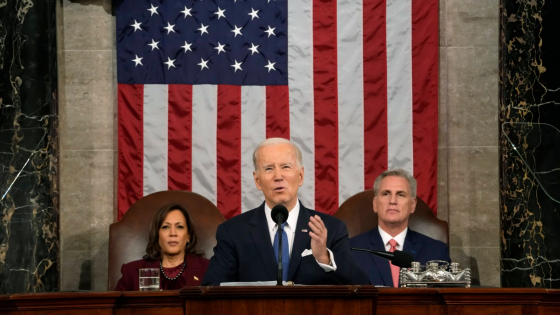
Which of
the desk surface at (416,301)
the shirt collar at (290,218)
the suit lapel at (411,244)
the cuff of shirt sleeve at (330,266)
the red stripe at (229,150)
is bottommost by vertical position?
the desk surface at (416,301)

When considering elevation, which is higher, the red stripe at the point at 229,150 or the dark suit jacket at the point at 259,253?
the red stripe at the point at 229,150

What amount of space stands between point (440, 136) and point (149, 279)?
3.75 meters

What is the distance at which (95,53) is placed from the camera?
717 cm

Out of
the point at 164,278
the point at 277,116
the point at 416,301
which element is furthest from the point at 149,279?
the point at 277,116

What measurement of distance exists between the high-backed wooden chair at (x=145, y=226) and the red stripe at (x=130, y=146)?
671 millimetres

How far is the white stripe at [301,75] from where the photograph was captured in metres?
7.07

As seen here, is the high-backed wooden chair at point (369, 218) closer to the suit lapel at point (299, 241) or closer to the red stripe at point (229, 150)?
the red stripe at point (229, 150)

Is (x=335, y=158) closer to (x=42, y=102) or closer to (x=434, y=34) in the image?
(x=434, y=34)

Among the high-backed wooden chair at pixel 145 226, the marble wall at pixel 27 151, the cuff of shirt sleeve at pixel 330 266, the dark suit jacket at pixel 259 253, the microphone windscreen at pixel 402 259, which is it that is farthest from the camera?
the high-backed wooden chair at pixel 145 226

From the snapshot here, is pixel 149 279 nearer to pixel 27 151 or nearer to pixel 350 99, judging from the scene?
pixel 27 151

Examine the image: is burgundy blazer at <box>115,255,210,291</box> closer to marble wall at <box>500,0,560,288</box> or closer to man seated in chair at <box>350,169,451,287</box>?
man seated in chair at <box>350,169,451,287</box>

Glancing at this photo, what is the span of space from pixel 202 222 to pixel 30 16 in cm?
223

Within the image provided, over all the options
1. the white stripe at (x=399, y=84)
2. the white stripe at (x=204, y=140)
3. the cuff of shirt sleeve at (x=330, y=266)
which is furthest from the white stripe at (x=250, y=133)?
the cuff of shirt sleeve at (x=330, y=266)

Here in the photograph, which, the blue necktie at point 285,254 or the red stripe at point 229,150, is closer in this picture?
the blue necktie at point 285,254
